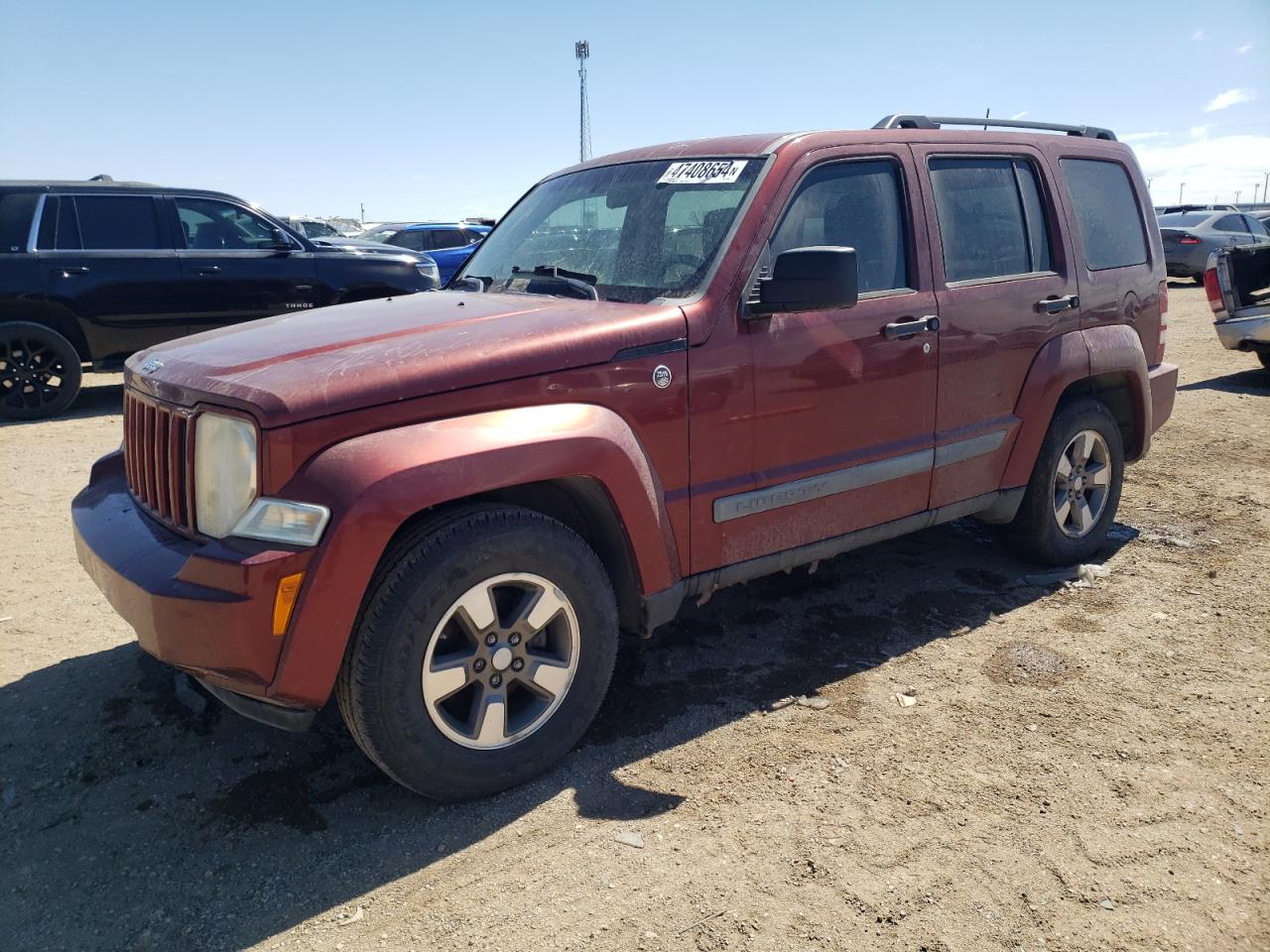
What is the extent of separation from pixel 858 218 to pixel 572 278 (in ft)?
3.77

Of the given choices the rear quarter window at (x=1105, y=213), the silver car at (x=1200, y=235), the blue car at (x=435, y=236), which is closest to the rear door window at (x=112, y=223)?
the rear quarter window at (x=1105, y=213)

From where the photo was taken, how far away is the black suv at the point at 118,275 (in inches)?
325

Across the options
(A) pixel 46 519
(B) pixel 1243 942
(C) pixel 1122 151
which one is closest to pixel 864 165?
(C) pixel 1122 151

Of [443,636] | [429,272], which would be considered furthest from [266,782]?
[429,272]

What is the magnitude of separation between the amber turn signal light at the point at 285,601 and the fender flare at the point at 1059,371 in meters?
3.14

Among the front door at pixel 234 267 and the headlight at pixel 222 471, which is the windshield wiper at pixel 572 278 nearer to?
the headlight at pixel 222 471

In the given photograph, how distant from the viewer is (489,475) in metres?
2.63

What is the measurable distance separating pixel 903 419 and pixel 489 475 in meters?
1.86

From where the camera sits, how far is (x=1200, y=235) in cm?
1853

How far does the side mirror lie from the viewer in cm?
302

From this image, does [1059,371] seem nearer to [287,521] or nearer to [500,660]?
[500,660]

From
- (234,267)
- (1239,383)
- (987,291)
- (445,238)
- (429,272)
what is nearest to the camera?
(987,291)

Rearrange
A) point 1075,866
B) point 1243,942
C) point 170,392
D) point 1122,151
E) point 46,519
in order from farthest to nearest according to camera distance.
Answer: point 46,519, point 1122,151, point 170,392, point 1075,866, point 1243,942

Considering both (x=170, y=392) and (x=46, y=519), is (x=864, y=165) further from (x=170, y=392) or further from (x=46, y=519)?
(x=46, y=519)
